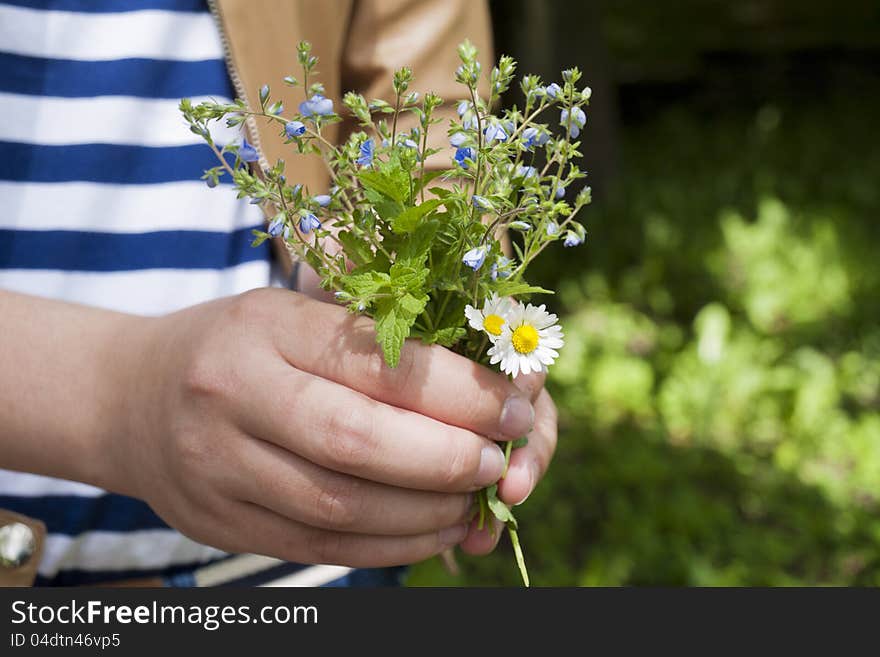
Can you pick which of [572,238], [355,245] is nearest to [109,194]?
[355,245]

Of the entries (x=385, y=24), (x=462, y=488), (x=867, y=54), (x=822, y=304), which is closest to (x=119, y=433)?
(x=462, y=488)

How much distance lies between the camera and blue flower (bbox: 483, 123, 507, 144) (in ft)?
3.33

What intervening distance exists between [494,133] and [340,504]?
46cm

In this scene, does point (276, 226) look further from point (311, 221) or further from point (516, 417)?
point (516, 417)

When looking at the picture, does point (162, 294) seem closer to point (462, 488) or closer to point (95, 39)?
point (95, 39)

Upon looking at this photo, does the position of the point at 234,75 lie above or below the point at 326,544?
above

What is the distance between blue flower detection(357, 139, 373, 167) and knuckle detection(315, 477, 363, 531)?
362mm

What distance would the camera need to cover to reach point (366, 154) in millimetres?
1051

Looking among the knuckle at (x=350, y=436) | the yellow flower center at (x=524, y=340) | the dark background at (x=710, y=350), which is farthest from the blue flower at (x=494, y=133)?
the dark background at (x=710, y=350)

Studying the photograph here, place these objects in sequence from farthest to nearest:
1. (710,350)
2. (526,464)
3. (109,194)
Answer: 1. (710,350)
2. (109,194)
3. (526,464)

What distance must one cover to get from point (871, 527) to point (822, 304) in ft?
5.31

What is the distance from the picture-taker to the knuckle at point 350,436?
1055 millimetres

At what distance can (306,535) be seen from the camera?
1175mm

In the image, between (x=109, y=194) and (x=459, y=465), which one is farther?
(x=109, y=194)
